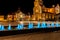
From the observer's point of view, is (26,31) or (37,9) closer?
(26,31)

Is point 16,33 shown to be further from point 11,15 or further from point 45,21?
point 45,21

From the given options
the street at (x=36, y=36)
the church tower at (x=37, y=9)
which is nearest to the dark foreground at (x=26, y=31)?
the street at (x=36, y=36)

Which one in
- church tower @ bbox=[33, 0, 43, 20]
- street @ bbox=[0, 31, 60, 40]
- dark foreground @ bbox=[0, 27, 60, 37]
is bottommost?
street @ bbox=[0, 31, 60, 40]

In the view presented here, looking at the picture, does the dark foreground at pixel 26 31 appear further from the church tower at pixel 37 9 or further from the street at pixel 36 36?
the church tower at pixel 37 9

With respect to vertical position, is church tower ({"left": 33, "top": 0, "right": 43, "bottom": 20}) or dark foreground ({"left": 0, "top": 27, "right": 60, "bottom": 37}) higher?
church tower ({"left": 33, "top": 0, "right": 43, "bottom": 20})

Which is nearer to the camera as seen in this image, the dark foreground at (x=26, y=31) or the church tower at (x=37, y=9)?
the dark foreground at (x=26, y=31)

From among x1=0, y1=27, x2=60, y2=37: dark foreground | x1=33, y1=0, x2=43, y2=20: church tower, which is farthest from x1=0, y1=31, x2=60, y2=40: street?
x1=33, y1=0, x2=43, y2=20: church tower

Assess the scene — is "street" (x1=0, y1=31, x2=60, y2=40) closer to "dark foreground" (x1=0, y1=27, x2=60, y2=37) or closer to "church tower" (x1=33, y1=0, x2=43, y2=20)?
"dark foreground" (x1=0, y1=27, x2=60, y2=37)

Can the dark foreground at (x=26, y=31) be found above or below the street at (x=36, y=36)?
above

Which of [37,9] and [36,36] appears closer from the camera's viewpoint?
[36,36]

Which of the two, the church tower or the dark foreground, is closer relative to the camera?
the dark foreground

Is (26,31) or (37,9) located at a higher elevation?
(37,9)

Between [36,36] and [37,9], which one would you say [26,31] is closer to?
[36,36]

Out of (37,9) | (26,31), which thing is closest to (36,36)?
(26,31)
